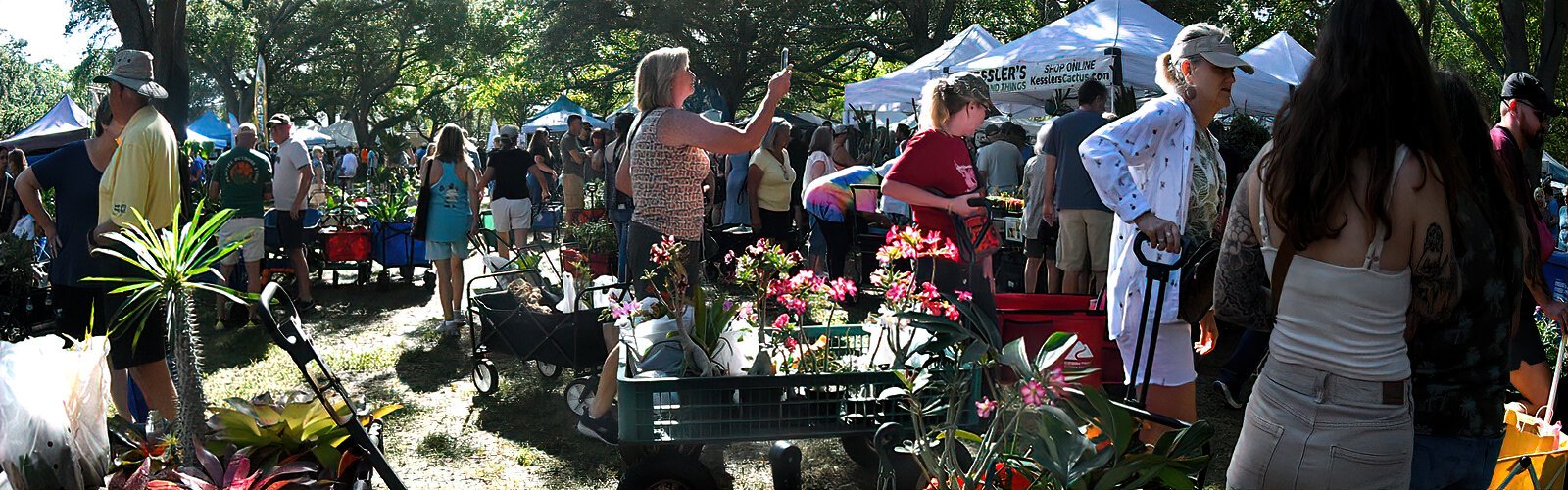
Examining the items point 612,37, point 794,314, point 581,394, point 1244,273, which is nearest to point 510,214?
point 581,394

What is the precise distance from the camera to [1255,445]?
2.14 meters

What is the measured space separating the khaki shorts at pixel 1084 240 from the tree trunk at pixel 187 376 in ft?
16.0

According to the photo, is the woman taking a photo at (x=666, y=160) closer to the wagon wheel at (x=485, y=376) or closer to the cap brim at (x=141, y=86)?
the wagon wheel at (x=485, y=376)

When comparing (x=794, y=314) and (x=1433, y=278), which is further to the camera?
(x=794, y=314)

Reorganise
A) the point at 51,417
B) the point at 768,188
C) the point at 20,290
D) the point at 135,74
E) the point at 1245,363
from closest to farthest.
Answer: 1. the point at 51,417
2. the point at 135,74
3. the point at 1245,363
4. the point at 20,290
5. the point at 768,188

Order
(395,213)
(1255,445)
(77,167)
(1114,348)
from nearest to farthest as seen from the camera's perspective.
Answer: (1255,445), (1114,348), (77,167), (395,213)

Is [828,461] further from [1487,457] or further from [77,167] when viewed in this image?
[77,167]

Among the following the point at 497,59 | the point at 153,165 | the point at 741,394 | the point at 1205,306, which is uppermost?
the point at 497,59

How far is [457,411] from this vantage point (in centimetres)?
601

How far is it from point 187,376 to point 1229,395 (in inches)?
192

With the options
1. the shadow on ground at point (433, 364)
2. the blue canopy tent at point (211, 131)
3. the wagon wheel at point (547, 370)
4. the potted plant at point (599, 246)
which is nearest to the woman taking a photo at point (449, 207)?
the shadow on ground at point (433, 364)

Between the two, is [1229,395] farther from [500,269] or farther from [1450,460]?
[500,269]

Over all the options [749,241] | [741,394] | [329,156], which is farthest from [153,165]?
[329,156]

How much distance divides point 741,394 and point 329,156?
1825 inches
